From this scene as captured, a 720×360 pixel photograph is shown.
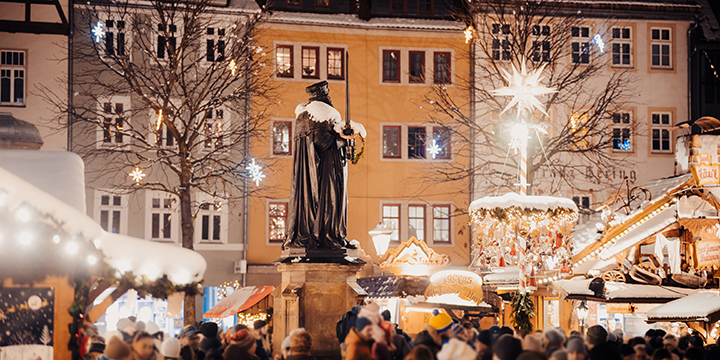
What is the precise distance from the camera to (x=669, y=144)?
3100 cm

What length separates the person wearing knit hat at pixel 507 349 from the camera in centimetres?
692

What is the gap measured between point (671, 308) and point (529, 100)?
5591mm

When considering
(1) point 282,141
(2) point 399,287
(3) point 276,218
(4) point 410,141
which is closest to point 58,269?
(2) point 399,287

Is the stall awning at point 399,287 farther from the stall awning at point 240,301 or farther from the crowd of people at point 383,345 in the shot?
the crowd of people at point 383,345

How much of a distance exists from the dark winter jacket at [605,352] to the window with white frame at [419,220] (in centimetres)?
2116

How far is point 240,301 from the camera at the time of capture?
21562 millimetres

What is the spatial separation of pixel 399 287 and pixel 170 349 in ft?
37.6

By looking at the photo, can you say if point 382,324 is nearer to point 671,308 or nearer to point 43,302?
point 43,302

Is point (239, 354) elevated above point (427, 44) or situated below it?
below

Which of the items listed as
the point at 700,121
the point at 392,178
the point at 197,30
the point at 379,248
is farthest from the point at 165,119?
the point at 700,121

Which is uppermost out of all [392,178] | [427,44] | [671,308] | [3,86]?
[427,44]

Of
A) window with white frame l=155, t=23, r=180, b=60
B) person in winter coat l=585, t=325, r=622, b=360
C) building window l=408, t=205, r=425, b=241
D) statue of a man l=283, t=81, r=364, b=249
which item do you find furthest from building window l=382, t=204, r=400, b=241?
person in winter coat l=585, t=325, r=622, b=360

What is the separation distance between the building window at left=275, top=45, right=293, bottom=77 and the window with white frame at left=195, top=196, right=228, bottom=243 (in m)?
4.94

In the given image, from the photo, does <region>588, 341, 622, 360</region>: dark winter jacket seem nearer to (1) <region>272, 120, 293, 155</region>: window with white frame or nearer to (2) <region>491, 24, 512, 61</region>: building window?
(2) <region>491, 24, 512, 61</region>: building window
